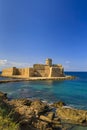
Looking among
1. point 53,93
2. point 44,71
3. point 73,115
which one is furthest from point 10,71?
point 73,115

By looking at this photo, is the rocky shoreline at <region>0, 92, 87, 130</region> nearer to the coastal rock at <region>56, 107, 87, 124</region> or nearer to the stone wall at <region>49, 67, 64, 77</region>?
the coastal rock at <region>56, 107, 87, 124</region>

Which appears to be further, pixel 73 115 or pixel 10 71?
pixel 10 71

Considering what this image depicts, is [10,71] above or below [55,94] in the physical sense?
above

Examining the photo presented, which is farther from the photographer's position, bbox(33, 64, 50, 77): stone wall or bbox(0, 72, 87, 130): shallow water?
bbox(33, 64, 50, 77): stone wall

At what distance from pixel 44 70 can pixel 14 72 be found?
16402 mm

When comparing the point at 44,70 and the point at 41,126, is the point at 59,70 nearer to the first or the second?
the point at 44,70

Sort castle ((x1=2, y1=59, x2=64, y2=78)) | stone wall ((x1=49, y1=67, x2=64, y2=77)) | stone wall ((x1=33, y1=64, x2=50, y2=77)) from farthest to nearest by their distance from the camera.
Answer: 1. stone wall ((x1=33, y1=64, x2=50, y2=77))
2. castle ((x1=2, y1=59, x2=64, y2=78))
3. stone wall ((x1=49, y1=67, x2=64, y2=77))

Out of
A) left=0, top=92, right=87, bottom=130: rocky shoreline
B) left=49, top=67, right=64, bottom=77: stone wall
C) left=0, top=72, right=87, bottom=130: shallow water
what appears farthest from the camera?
left=49, top=67, right=64, bottom=77: stone wall

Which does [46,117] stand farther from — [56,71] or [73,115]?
[56,71]

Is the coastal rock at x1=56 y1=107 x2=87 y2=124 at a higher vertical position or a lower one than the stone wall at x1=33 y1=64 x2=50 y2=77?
lower

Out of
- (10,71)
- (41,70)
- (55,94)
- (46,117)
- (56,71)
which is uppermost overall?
(41,70)

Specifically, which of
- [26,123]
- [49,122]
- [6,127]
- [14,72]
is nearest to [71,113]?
[49,122]

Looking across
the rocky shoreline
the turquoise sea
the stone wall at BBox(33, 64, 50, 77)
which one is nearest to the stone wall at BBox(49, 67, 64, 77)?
the stone wall at BBox(33, 64, 50, 77)

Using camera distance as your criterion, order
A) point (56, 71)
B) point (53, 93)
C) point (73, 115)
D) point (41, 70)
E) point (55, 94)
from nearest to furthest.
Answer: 1. point (73, 115)
2. point (55, 94)
3. point (53, 93)
4. point (56, 71)
5. point (41, 70)
